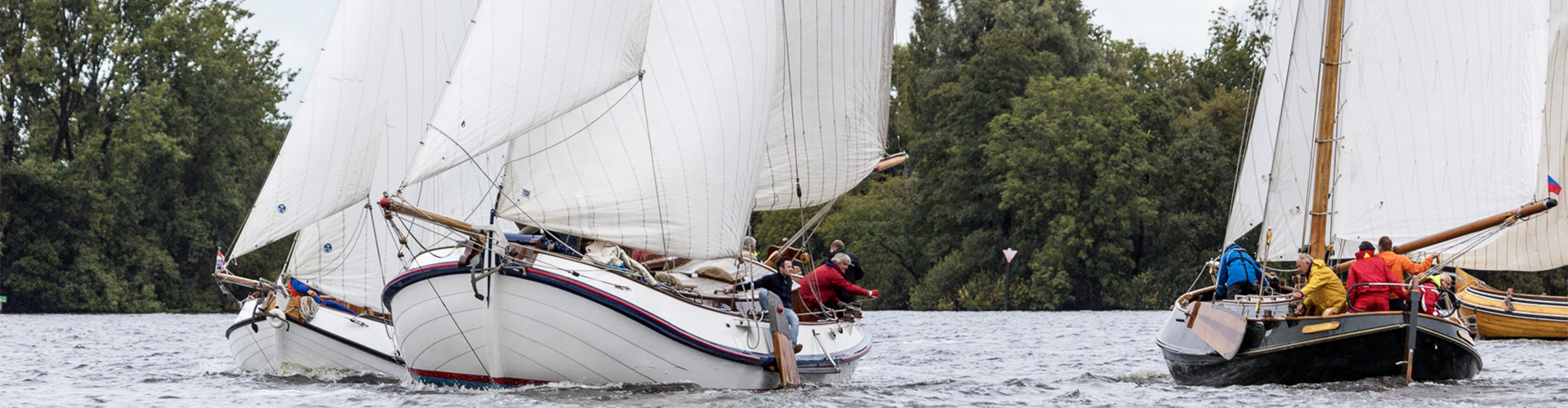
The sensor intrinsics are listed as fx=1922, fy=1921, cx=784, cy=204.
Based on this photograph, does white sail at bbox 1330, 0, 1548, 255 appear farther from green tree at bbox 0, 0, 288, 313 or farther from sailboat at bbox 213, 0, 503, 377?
green tree at bbox 0, 0, 288, 313

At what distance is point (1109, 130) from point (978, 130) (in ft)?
17.5

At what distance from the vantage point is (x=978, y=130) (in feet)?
237

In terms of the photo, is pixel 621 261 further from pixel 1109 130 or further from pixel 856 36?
pixel 1109 130

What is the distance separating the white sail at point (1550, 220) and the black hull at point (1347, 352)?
12269 mm

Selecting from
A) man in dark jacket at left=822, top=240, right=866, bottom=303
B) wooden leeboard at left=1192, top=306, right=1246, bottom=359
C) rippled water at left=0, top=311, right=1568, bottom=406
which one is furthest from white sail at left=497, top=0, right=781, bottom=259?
wooden leeboard at left=1192, top=306, right=1246, bottom=359

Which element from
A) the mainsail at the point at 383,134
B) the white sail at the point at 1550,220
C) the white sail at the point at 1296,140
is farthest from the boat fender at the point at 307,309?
the white sail at the point at 1550,220

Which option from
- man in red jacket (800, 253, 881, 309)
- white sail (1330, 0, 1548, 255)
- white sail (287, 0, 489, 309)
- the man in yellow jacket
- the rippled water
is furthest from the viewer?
white sail (287, 0, 489, 309)

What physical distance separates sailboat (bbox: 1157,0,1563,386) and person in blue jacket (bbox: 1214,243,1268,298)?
273 mm

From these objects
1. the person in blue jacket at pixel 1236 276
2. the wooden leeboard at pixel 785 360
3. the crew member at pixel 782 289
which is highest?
the person in blue jacket at pixel 1236 276

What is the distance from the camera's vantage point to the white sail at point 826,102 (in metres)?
25.7

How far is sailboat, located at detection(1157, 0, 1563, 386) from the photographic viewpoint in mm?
22266

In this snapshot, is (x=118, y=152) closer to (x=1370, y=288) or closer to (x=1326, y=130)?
(x=1326, y=130)

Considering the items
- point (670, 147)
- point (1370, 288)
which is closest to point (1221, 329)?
point (1370, 288)

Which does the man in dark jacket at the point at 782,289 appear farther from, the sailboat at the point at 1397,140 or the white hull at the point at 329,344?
the white hull at the point at 329,344
